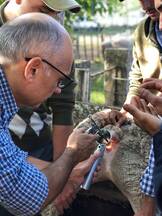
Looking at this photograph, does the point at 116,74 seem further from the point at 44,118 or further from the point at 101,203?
the point at 44,118

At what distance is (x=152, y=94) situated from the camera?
2.14 m

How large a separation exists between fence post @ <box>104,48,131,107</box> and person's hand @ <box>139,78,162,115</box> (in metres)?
3.04

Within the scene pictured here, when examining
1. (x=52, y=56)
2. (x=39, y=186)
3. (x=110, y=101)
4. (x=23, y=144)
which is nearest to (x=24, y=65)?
(x=52, y=56)

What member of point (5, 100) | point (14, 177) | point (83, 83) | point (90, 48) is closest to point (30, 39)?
point (5, 100)

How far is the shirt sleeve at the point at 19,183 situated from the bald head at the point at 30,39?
35 centimetres

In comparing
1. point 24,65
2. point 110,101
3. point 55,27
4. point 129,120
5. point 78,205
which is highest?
point 55,27

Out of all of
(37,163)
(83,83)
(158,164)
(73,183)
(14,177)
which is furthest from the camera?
(83,83)

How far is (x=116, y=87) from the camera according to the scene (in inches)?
215

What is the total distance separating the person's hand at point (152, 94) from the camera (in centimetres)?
208

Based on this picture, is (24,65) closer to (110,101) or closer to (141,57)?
(141,57)

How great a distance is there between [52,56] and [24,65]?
127mm

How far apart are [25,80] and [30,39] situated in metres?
0.17

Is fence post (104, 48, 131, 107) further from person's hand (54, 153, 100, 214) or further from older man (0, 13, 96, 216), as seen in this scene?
older man (0, 13, 96, 216)

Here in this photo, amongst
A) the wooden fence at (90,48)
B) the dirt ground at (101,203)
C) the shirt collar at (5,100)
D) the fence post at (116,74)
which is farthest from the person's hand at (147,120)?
the wooden fence at (90,48)
